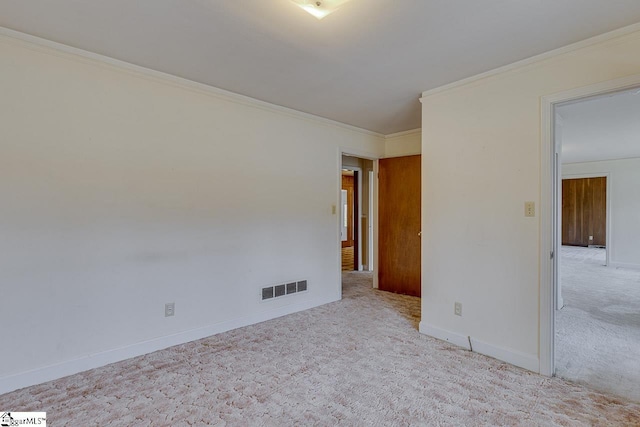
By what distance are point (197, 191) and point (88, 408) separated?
1.74 metres

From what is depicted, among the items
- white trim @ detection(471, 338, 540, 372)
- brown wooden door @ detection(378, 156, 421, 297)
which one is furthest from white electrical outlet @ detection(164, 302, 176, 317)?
brown wooden door @ detection(378, 156, 421, 297)

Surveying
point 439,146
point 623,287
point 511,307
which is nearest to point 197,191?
point 439,146

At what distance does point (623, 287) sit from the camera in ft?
16.0

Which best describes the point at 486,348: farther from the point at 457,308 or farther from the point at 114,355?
the point at 114,355

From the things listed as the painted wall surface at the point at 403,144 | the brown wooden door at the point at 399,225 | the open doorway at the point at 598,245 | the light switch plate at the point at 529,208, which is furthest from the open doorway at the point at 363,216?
the light switch plate at the point at 529,208

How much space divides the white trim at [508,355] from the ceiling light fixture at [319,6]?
2773 mm

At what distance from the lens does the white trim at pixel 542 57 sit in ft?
6.51

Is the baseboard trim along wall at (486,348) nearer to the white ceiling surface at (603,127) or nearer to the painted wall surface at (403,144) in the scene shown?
the white ceiling surface at (603,127)

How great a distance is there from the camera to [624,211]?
662cm

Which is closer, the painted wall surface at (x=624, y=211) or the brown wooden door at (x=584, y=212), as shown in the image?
the painted wall surface at (x=624, y=211)

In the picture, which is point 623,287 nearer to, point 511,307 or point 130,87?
point 511,307

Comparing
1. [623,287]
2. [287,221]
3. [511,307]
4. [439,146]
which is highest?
[439,146]

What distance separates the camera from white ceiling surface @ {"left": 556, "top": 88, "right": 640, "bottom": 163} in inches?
126

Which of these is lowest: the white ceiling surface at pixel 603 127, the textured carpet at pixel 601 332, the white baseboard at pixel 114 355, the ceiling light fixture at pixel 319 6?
the textured carpet at pixel 601 332
